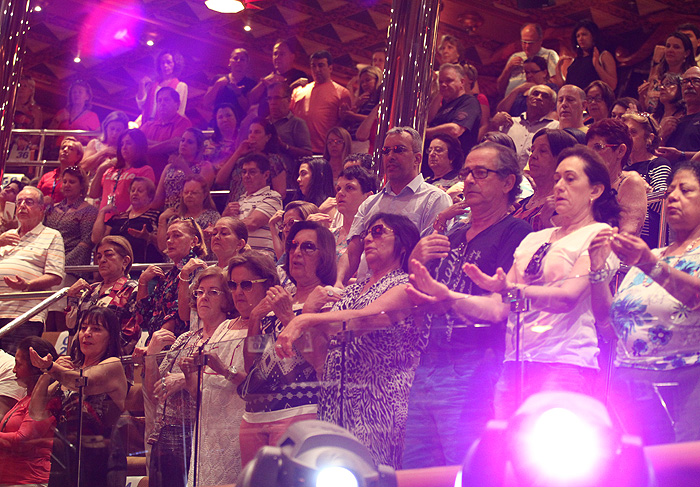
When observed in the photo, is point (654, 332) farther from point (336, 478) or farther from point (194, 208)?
point (194, 208)

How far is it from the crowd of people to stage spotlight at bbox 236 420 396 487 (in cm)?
23

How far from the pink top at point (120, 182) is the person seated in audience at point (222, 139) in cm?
38

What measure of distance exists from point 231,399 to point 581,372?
33.0 inches

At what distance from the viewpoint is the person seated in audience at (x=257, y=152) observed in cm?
462

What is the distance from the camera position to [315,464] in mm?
833

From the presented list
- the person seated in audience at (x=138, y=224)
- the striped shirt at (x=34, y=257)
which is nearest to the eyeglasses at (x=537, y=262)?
the striped shirt at (x=34, y=257)

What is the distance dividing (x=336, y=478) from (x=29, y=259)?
13.3 ft

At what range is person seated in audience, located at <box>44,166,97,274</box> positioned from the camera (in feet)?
16.2

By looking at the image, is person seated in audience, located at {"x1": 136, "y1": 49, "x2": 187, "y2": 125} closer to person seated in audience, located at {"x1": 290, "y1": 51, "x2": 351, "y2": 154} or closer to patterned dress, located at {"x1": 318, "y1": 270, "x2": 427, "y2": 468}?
person seated in audience, located at {"x1": 290, "y1": 51, "x2": 351, "y2": 154}

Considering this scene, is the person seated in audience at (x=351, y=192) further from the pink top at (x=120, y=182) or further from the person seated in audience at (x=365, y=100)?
the pink top at (x=120, y=182)

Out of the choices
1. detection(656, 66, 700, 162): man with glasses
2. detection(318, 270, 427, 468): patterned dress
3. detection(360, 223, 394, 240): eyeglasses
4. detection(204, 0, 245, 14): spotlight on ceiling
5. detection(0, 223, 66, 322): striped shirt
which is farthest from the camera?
detection(204, 0, 245, 14): spotlight on ceiling

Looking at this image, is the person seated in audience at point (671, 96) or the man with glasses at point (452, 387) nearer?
the man with glasses at point (452, 387)

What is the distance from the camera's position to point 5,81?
3.70 meters

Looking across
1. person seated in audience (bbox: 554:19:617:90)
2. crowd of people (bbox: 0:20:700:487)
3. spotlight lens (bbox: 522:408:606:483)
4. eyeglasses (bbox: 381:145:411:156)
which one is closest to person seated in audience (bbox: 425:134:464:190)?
crowd of people (bbox: 0:20:700:487)
